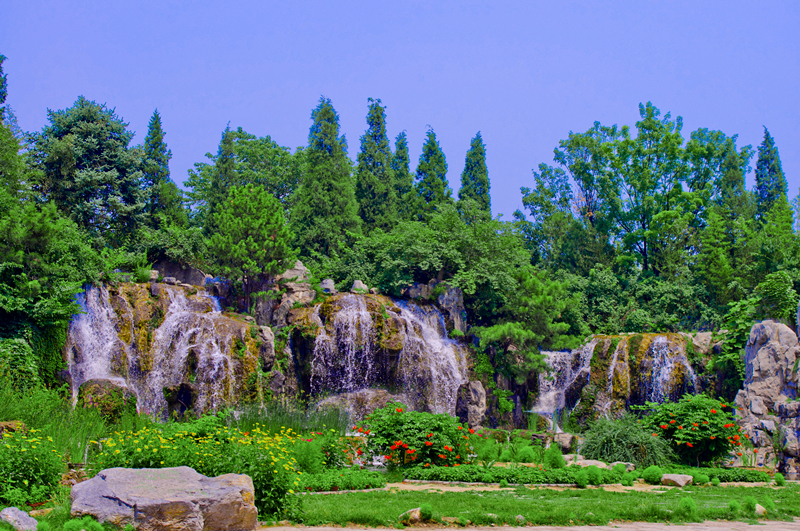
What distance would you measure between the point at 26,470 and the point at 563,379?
20317 mm

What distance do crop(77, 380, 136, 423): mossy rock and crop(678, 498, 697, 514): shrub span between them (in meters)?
13.7

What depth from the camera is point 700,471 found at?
12461mm

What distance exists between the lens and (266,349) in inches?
832

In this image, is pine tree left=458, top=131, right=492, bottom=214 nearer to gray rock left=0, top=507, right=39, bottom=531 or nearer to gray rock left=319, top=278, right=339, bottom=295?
gray rock left=319, top=278, right=339, bottom=295

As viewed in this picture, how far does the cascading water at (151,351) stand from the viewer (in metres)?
19.3

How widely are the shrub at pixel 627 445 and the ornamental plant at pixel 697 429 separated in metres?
0.29

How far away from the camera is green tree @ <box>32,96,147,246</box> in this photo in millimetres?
27281

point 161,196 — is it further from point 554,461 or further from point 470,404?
point 554,461

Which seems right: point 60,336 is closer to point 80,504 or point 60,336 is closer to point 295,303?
point 295,303

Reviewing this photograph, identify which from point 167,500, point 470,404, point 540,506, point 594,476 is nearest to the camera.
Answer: point 167,500

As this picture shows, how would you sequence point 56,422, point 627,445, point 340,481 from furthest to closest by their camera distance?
point 627,445 → point 56,422 → point 340,481

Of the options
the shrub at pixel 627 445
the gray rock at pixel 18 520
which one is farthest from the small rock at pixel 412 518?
the shrub at pixel 627 445

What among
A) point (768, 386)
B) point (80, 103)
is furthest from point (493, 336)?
point (80, 103)

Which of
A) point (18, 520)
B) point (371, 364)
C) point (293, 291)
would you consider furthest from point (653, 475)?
point (293, 291)
